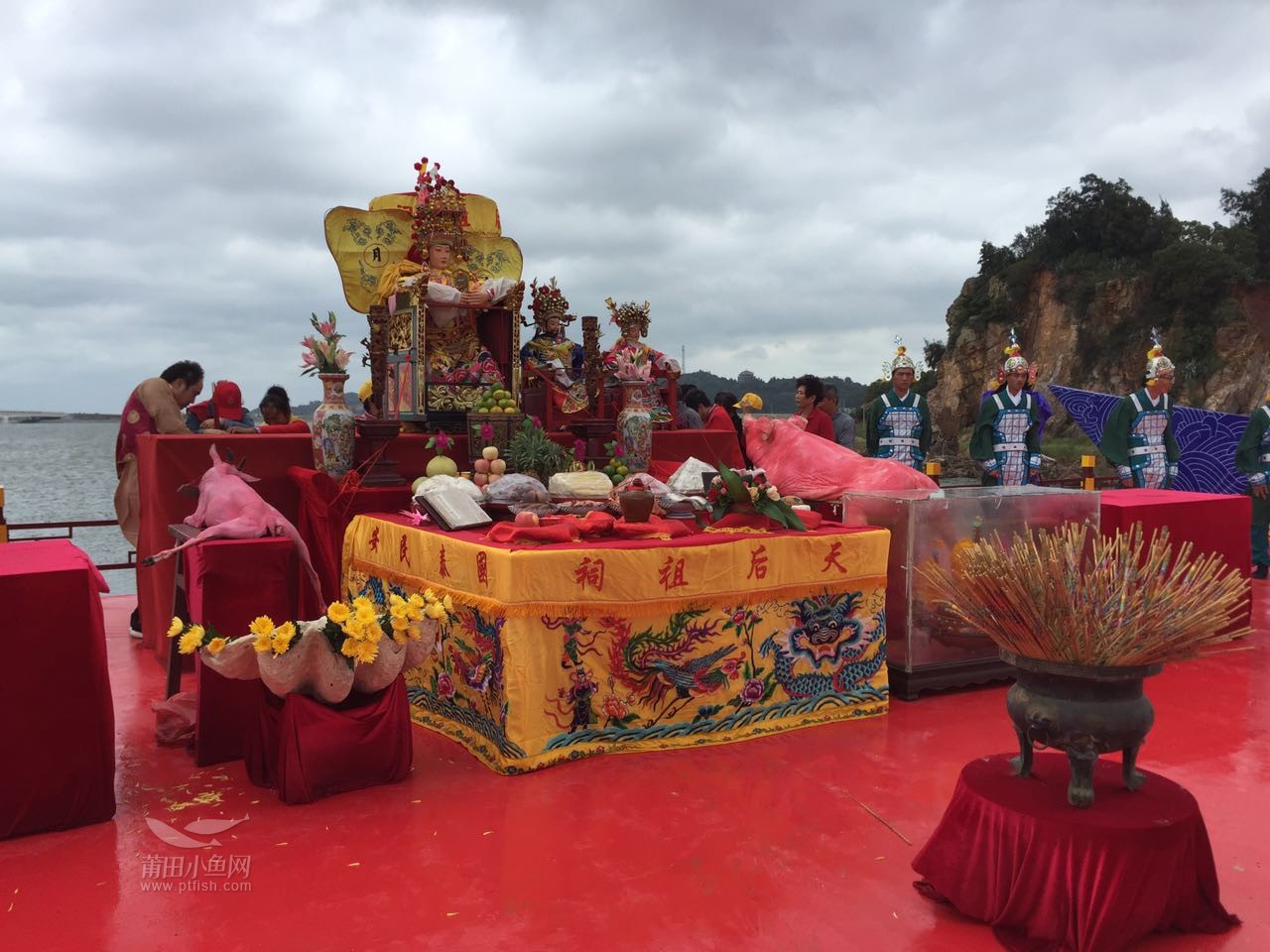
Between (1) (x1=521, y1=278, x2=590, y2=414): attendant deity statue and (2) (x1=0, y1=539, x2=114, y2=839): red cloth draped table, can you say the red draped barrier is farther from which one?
(2) (x1=0, y1=539, x2=114, y2=839): red cloth draped table

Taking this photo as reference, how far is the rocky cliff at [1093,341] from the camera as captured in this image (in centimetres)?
2259

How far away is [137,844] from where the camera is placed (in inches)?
114

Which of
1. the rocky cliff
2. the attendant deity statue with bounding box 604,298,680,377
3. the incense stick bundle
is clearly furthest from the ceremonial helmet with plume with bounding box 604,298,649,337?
the rocky cliff

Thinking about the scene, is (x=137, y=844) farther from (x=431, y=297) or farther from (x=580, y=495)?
(x=431, y=297)

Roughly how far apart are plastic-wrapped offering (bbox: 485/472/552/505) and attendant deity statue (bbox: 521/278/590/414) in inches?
48.6

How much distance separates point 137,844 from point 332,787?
1.94 feet

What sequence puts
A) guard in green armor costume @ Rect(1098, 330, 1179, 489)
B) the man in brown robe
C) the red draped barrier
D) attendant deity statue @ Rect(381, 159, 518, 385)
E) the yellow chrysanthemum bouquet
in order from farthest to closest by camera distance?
guard in green armor costume @ Rect(1098, 330, 1179, 489) → attendant deity statue @ Rect(381, 159, 518, 385) → the man in brown robe → the red draped barrier → the yellow chrysanthemum bouquet

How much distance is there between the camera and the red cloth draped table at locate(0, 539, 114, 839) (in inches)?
114

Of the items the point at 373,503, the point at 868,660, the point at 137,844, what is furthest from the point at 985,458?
the point at 137,844

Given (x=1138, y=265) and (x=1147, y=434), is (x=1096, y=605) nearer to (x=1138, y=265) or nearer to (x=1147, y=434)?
(x=1147, y=434)

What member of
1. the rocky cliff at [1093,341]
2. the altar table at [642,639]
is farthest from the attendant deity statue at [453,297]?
the rocky cliff at [1093,341]

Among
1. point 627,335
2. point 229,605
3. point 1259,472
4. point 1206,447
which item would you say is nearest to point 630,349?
point 627,335

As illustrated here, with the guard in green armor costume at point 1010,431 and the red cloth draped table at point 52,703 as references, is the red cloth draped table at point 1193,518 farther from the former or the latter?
the red cloth draped table at point 52,703

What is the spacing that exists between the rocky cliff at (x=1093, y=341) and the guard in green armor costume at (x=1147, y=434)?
16.7 meters
